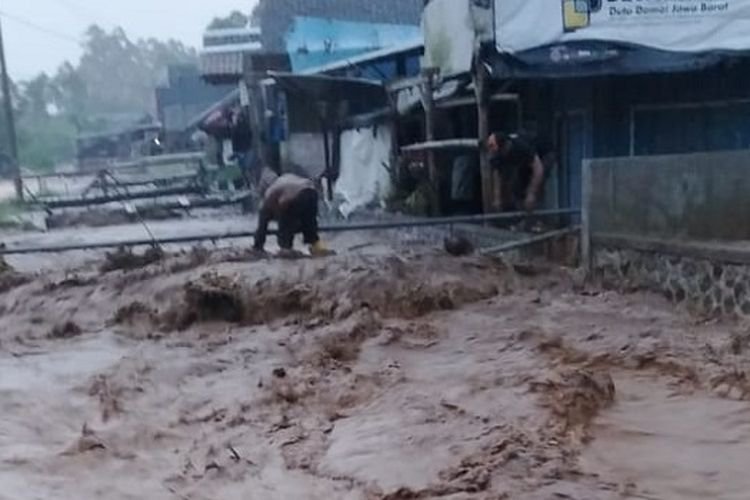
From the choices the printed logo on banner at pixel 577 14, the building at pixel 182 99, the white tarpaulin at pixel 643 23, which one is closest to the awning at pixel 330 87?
the white tarpaulin at pixel 643 23

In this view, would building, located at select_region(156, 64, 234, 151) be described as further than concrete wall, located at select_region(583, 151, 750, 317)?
Yes

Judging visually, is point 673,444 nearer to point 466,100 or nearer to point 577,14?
point 577,14

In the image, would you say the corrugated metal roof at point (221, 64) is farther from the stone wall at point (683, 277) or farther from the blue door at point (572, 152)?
the stone wall at point (683, 277)

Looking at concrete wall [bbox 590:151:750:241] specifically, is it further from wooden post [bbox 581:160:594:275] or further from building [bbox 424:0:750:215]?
building [bbox 424:0:750:215]

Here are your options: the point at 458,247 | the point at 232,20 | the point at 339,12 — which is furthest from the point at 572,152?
the point at 232,20

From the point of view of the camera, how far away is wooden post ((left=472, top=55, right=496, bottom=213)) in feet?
41.4

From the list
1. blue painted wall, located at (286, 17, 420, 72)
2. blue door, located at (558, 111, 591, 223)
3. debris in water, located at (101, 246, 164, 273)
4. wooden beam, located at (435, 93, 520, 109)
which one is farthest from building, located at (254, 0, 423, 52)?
debris in water, located at (101, 246, 164, 273)

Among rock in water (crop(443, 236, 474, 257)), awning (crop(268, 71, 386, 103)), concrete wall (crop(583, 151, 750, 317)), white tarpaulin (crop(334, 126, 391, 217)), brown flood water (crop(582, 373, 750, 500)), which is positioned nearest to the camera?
brown flood water (crop(582, 373, 750, 500))

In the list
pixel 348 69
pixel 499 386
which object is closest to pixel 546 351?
pixel 499 386

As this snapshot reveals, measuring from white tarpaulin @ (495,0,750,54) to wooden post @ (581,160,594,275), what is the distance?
1.66 meters

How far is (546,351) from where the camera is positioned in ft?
27.7

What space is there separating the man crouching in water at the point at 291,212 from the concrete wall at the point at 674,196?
11.8ft

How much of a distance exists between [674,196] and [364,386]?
408cm

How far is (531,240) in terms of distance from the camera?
1206 centimetres
